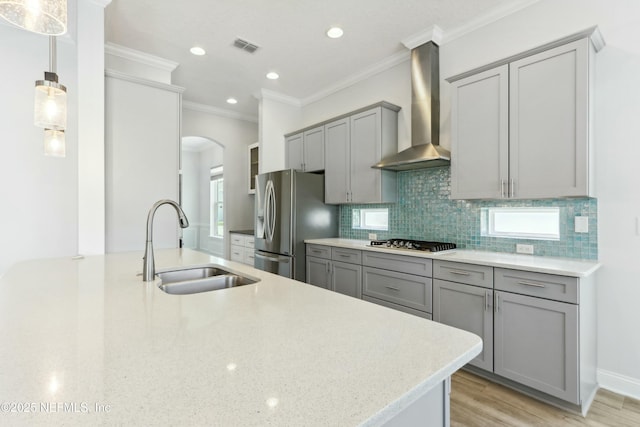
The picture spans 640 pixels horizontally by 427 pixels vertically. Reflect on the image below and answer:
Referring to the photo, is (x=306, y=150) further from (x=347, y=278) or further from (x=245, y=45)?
(x=347, y=278)

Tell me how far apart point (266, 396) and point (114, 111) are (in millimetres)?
3237

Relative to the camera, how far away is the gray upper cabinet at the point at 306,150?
4.07 m

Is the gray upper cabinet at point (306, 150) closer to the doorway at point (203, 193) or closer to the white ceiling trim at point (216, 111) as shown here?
the white ceiling trim at point (216, 111)

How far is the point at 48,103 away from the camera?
4.85ft

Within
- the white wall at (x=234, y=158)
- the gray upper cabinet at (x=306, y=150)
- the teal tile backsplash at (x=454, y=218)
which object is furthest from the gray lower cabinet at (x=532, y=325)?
the white wall at (x=234, y=158)

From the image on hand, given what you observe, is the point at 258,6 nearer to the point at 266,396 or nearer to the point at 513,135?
the point at 513,135

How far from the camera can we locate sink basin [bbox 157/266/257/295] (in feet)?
5.16

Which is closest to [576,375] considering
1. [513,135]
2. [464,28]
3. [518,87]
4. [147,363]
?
[513,135]

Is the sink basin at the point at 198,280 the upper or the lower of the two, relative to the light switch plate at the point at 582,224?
lower

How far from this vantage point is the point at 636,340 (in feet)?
6.84

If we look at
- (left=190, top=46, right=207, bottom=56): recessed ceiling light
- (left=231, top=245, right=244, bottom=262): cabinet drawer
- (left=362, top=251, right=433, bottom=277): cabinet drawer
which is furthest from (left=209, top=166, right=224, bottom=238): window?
(left=362, top=251, right=433, bottom=277): cabinet drawer

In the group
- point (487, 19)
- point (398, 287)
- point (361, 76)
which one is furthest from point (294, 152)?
point (487, 19)

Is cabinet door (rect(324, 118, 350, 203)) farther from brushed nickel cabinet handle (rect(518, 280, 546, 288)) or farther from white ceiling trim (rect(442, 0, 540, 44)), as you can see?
brushed nickel cabinet handle (rect(518, 280, 546, 288))

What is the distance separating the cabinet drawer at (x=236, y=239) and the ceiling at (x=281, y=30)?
93.6 inches
